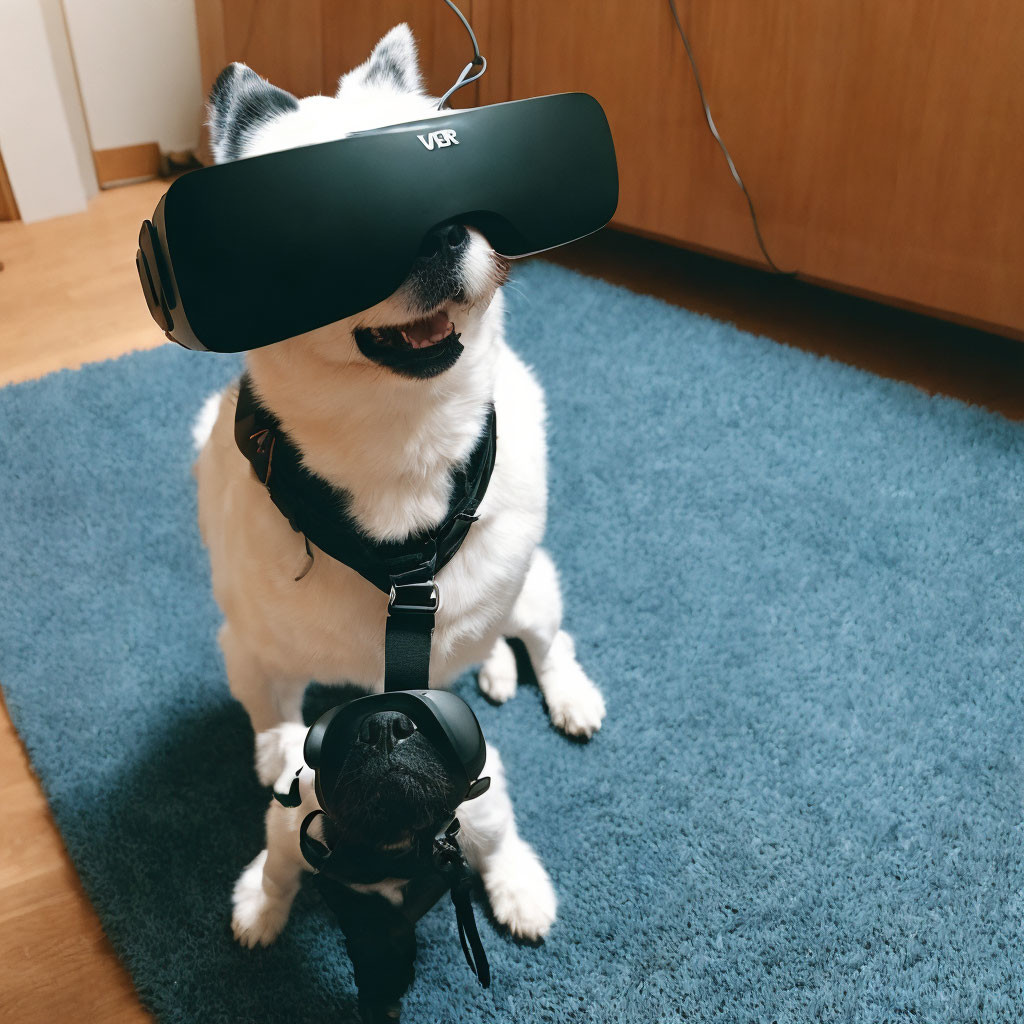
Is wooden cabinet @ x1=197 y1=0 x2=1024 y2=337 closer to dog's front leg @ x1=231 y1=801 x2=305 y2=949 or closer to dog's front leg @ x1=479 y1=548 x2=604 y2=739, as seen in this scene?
dog's front leg @ x1=479 y1=548 x2=604 y2=739

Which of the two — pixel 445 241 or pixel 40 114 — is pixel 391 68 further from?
pixel 40 114

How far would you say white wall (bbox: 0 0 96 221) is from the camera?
2.42m

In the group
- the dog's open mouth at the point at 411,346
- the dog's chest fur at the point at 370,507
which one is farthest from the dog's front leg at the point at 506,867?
the dog's open mouth at the point at 411,346

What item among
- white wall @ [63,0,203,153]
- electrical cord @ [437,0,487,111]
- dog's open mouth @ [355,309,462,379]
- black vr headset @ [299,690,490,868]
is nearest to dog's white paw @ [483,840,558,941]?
black vr headset @ [299,690,490,868]

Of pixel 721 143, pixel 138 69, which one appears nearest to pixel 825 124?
pixel 721 143

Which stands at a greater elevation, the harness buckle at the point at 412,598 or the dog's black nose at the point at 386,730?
the harness buckle at the point at 412,598

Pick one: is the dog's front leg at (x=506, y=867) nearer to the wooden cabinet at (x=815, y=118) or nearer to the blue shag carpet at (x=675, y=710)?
the blue shag carpet at (x=675, y=710)

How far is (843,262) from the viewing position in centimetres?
191

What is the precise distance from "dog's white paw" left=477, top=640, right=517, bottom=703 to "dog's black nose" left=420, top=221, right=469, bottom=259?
0.69 m

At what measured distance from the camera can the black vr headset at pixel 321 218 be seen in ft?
1.91

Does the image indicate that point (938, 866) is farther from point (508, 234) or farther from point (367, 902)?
point (508, 234)

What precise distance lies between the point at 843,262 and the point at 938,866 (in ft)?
4.30

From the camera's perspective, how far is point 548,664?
1.24 meters

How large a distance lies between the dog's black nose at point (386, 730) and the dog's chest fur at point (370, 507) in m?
0.16
